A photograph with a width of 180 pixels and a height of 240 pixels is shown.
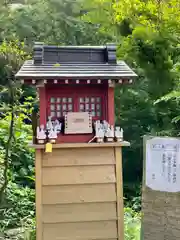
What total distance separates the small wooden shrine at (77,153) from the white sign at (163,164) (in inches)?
22.2

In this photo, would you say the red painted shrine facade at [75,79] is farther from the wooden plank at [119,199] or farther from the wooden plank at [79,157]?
the wooden plank at [119,199]

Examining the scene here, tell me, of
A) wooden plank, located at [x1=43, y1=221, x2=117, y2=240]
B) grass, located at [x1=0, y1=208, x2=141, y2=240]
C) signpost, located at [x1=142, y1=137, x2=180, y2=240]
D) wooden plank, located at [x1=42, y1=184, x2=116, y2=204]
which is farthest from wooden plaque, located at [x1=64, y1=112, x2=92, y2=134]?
grass, located at [x1=0, y1=208, x2=141, y2=240]

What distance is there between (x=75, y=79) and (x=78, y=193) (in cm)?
123

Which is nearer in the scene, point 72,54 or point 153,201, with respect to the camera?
point 153,201

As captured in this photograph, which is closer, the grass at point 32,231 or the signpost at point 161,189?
the signpost at point 161,189

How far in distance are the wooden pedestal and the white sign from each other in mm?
565

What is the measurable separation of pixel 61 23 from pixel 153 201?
23.7 ft

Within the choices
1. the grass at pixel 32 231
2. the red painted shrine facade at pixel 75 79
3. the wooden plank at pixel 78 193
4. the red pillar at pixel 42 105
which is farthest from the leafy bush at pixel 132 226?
the red pillar at pixel 42 105

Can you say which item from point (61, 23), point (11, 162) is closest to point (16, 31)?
point (61, 23)

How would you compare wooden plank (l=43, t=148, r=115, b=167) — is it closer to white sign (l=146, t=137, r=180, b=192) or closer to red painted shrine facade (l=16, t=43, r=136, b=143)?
red painted shrine facade (l=16, t=43, r=136, b=143)

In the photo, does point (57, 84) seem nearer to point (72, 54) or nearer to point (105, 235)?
point (72, 54)

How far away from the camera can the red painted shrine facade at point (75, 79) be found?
3346mm

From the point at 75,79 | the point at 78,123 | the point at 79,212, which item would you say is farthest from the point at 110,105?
the point at 79,212

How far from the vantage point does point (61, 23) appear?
919cm
